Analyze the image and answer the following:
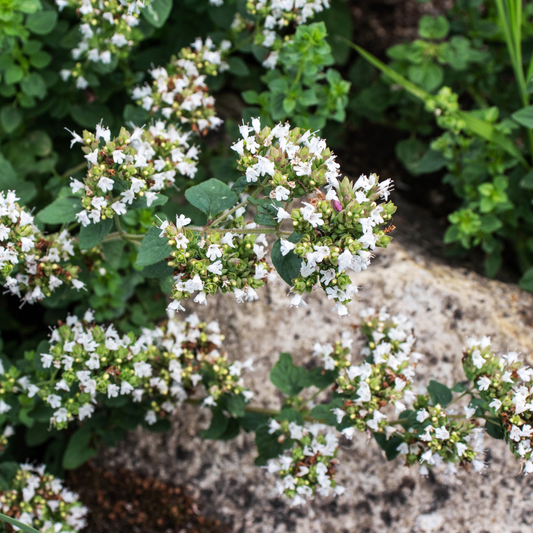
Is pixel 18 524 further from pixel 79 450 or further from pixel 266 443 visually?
pixel 266 443

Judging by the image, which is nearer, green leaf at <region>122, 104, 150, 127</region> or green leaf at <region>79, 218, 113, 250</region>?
green leaf at <region>79, 218, 113, 250</region>

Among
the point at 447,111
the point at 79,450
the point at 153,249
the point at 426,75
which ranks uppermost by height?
the point at 426,75

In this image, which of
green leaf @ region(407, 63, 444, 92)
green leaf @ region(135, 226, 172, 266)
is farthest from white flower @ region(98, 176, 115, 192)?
green leaf @ region(407, 63, 444, 92)

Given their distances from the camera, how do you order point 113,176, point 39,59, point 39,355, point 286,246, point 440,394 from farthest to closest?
point 39,59
point 39,355
point 440,394
point 113,176
point 286,246

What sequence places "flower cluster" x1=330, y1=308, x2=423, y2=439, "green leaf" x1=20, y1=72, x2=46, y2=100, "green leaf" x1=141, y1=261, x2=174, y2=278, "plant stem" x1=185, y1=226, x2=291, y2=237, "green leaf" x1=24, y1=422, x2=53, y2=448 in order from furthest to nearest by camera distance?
1. "green leaf" x1=24, y1=422, x2=53, y2=448
2. "green leaf" x1=20, y1=72, x2=46, y2=100
3. "flower cluster" x1=330, y1=308, x2=423, y2=439
4. "green leaf" x1=141, y1=261, x2=174, y2=278
5. "plant stem" x1=185, y1=226, x2=291, y2=237

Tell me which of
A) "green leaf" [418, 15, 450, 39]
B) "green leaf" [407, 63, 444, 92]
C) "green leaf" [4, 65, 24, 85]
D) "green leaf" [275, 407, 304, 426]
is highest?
"green leaf" [418, 15, 450, 39]

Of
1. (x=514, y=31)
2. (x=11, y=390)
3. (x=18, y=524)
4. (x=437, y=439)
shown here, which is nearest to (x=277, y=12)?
(x=514, y=31)

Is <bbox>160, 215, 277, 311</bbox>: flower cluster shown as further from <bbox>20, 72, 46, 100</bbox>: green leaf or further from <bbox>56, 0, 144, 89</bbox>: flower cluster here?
<bbox>20, 72, 46, 100</bbox>: green leaf
